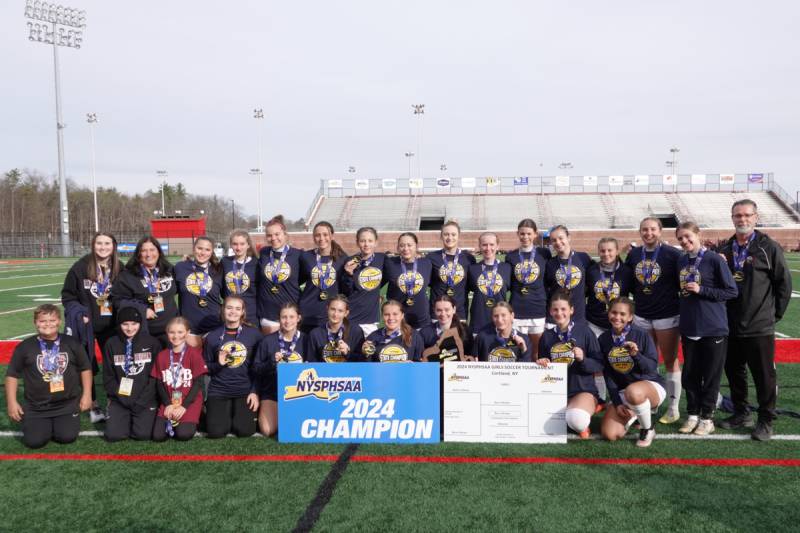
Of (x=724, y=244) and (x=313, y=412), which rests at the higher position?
(x=724, y=244)

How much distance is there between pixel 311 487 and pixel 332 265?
229 centimetres

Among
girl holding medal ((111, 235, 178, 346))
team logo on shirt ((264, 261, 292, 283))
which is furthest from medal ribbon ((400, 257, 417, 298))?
girl holding medal ((111, 235, 178, 346))

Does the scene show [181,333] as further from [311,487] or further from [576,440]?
[576,440]

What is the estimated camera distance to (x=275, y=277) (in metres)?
5.13

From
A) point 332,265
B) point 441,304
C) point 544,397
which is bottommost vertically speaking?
point 544,397

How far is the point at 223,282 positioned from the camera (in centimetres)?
516

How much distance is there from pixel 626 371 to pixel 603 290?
0.89m

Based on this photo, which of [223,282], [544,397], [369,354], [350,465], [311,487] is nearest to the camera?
[311,487]

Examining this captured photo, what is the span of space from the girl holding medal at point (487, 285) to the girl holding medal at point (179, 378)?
2483 millimetres

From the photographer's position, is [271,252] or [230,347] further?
[271,252]

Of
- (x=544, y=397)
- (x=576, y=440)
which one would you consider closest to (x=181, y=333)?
(x=544, y=397)

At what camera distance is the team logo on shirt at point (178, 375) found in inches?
173

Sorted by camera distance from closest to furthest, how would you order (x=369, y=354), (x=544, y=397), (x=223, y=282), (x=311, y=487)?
(x=311, y=487) → (x=544, y=397) → (x=369, y=354) → (x=223, y=282)

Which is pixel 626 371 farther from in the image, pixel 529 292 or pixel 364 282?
pixel 364 282
